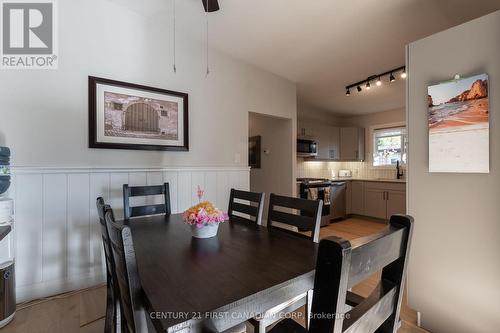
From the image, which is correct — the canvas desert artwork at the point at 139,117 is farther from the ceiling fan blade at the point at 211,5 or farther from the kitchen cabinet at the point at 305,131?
the kitchen cabinet at the point at 305,131

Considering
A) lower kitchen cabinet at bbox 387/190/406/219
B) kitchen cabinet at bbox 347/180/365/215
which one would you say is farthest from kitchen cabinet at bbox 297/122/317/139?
lower kitchen cabinet at bbox 387/190/406/219

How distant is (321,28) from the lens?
242 cm

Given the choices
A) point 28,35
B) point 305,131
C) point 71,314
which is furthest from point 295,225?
point 305,131

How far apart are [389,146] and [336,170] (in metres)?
1.21

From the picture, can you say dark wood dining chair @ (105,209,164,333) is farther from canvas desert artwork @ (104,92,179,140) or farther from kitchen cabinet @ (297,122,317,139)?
kitchen cabinet @ (297,122,317,139)

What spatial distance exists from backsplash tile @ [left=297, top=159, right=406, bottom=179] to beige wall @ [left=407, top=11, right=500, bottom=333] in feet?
10.9

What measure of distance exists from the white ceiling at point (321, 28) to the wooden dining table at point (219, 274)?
202cm

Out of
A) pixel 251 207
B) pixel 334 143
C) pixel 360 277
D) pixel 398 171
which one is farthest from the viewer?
pixel 334 143

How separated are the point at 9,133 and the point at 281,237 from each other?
89.3 inches

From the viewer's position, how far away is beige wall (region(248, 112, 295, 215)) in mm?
3846

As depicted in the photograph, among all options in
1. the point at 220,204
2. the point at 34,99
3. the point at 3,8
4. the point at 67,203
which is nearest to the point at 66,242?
the point at 67,203

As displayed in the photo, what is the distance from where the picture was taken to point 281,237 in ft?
4.30

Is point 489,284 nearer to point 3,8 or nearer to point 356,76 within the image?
point 356,76

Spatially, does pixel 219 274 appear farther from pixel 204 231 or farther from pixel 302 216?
pixel 302 216
